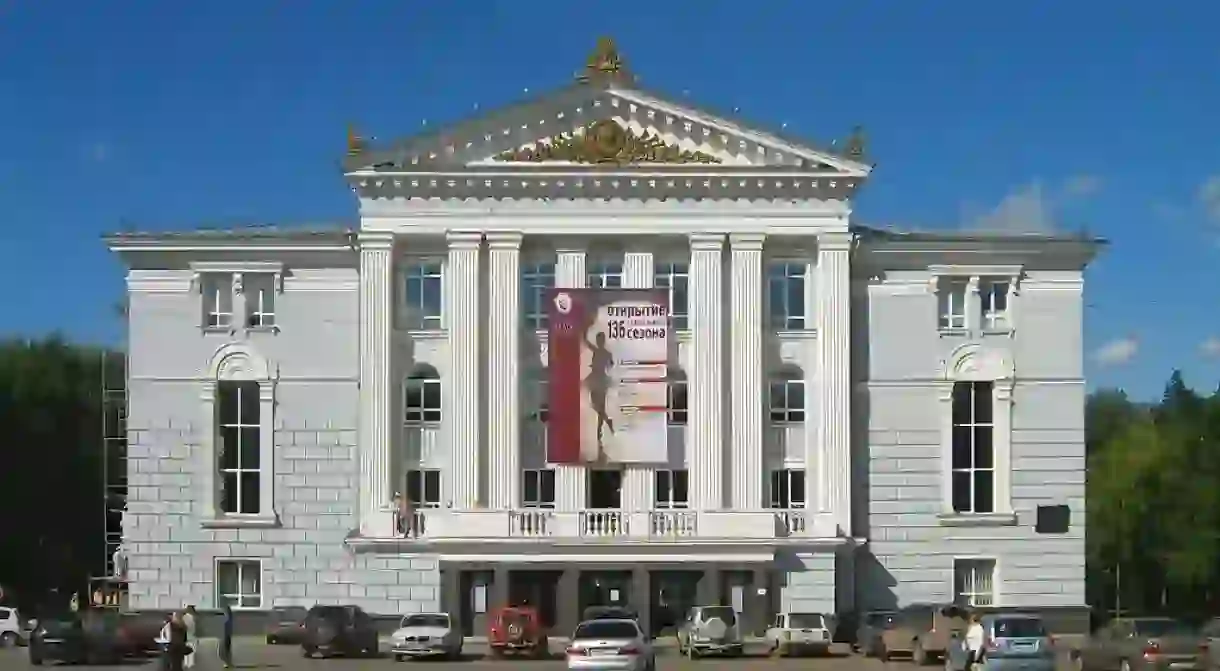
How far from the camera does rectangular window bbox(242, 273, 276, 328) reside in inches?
2618

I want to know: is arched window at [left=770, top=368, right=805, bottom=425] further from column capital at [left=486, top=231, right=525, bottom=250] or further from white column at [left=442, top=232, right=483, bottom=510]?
white column at [left=442, top=232, right=483, bottom=510]

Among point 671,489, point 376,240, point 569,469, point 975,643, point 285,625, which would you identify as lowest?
point 285,625

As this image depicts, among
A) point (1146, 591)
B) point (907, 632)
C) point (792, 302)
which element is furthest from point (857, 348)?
point (1146, 591)

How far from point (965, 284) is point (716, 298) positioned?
885 centimetres

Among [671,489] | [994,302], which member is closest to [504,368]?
[671,489]

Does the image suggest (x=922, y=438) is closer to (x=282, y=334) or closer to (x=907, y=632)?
(x=907, y=632)

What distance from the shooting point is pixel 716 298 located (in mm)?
64750

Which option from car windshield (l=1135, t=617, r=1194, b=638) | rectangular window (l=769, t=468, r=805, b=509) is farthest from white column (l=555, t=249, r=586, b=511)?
car windshield (l=1135, t=617, r=1194, b=638)

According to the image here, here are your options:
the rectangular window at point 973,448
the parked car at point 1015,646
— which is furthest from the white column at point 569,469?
the parked car at point 1015,646

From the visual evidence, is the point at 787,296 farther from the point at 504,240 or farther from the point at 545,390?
the point at 504,240

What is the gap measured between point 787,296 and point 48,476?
49374mm

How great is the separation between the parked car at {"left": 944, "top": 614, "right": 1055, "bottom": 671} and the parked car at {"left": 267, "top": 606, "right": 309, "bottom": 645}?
82.3ft

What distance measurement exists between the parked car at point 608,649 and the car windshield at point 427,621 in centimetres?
1103

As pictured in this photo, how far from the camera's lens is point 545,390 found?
215ft
